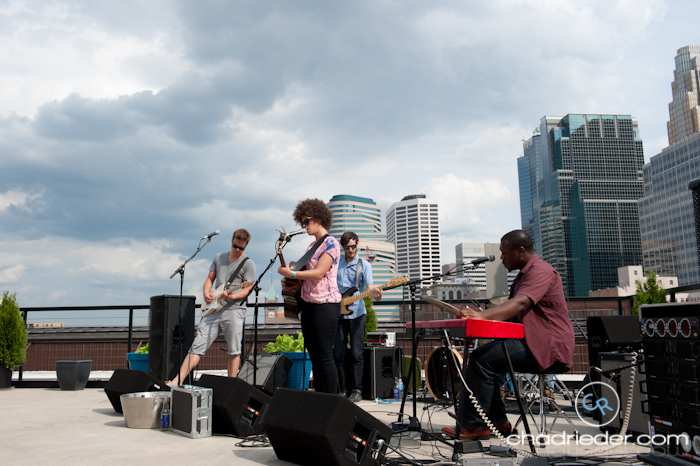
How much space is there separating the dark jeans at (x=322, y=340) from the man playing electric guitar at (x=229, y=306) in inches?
56.3

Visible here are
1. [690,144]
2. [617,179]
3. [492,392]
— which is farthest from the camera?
[617,179]

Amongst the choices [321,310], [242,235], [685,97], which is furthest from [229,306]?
[685,97]

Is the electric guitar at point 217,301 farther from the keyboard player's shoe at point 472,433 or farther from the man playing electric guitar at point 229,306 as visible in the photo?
the keyboard player's shoe at point 472,433

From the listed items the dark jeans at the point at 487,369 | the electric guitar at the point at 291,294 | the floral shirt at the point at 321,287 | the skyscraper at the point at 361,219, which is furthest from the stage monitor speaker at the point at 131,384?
the skyscraper at the point at 361,219

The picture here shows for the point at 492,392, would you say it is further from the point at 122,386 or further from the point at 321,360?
the point at 122,386

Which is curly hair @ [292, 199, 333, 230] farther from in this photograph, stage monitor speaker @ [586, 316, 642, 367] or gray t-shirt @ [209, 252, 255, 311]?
stage monitor speaker @ [586, 316, 642, 367]

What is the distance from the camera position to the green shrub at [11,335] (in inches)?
270

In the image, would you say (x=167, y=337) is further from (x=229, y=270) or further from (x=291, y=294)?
(x=291, y=294)

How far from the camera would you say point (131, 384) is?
4180 millimetres

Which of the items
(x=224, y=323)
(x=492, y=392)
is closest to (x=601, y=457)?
(x=492, y=392)

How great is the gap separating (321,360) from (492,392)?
119cm

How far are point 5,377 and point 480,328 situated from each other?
6990mm

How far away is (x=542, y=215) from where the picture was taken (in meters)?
150

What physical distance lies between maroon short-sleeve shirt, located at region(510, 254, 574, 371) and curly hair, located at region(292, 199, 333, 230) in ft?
5.38
